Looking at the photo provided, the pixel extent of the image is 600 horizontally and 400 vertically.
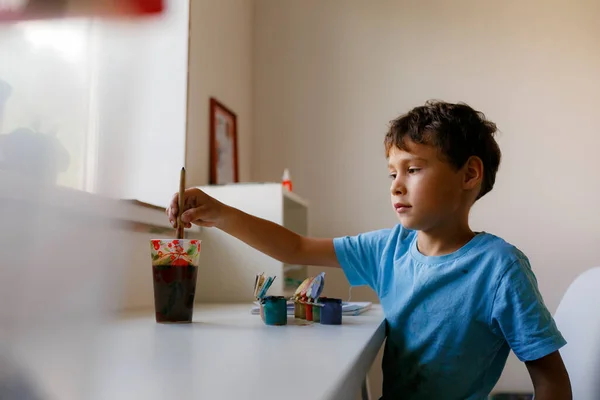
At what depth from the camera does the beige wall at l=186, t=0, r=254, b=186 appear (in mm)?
1720

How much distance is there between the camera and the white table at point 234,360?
0.39 metres

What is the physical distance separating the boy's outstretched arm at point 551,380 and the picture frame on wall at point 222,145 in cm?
133

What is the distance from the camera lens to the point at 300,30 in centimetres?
235

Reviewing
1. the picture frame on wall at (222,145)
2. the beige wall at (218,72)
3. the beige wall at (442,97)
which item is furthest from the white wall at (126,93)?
the beige wall at (442,97)

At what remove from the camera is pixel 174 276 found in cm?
82

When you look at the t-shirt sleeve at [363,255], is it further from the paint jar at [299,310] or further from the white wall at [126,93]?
the white wall at [126,93]

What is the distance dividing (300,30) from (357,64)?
30 centimetres

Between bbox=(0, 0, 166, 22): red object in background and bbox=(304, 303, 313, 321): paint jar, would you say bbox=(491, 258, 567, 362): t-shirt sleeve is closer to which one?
bbox=(304, 303, 313, 321): paint jar

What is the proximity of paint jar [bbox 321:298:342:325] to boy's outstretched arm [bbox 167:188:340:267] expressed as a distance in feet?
0.66

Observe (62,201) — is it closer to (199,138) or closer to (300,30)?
(199,138)

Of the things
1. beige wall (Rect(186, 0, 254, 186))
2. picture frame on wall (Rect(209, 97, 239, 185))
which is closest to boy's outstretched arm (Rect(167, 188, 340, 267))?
beige wall (Rect(186, 0, 254, 186))

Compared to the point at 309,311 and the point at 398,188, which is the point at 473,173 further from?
the point at 309,311

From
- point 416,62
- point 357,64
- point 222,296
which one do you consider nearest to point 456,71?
point 416,62

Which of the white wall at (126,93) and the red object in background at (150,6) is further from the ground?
the red object in background at (150,6)
